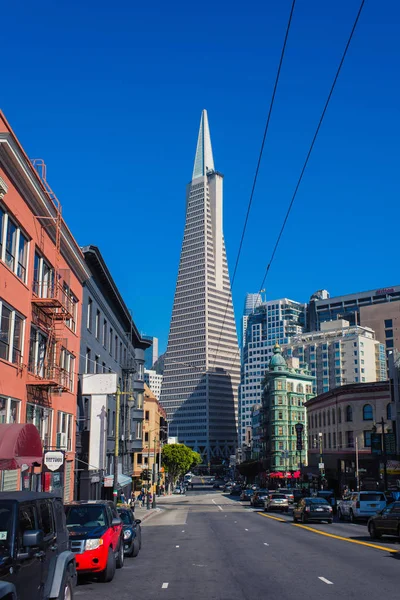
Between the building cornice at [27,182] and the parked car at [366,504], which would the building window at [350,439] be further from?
the building cornice at [27,182]

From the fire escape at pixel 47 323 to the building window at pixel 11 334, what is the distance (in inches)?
63.4

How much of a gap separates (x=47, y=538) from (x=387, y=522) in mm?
18220

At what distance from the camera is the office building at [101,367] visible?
40250mm

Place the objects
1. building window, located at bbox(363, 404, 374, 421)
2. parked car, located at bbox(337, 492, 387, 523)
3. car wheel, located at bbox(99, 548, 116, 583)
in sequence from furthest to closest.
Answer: building window, located at bbox(363, 404, 374, 421) → parked car, located at bbox(337, 492, 387, 523) → car wheel, located at bbox(99, 548, 116, 583)

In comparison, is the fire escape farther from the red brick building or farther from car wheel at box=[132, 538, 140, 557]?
car wheel at box=[132, 538, 140, 557]

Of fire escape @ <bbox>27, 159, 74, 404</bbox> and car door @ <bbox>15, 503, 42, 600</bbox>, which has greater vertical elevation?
A: fire escape @ <bbox>27, 159, 74, 404</bbox>

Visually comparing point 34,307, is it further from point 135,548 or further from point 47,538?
point 47,538

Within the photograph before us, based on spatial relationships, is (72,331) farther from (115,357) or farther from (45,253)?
(115,357)

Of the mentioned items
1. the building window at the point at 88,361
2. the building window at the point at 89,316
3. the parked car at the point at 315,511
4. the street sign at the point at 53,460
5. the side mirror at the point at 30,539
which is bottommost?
the parked car at the point at 315,511

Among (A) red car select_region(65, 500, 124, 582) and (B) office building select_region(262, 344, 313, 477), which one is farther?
(B) office building select_region(262, 344, 313, 477)

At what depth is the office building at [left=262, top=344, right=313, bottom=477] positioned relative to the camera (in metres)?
117

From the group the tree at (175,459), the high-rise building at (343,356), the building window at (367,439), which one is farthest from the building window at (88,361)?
the high-rise building at (343,356)

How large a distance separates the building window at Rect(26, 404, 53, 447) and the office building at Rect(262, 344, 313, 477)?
8698 centimetres

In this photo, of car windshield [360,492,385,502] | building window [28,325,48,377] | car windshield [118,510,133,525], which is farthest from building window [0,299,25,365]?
car windshield [360,492,385,502]
